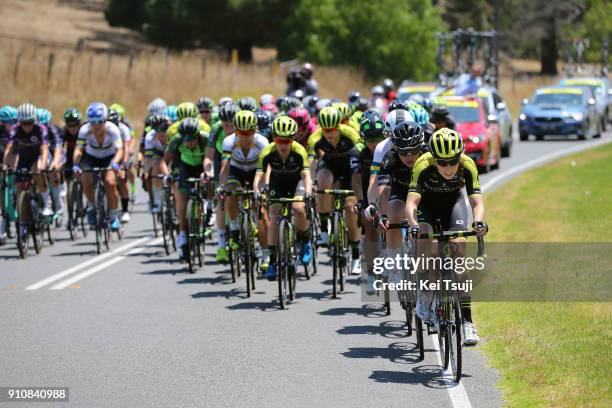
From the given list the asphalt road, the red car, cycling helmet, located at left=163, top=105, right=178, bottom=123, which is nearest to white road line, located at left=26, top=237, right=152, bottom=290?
the asphalt road

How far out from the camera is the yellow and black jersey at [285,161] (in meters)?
14.4

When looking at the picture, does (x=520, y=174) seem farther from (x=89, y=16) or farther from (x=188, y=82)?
(x=89, y=16)

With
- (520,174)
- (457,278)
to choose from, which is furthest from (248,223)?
(520,174)

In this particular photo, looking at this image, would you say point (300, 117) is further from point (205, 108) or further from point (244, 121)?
point (205, 108)

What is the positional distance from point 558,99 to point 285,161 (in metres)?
28.8

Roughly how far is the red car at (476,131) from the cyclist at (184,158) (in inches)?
526

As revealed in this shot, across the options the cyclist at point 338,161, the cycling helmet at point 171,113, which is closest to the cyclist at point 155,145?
the cycling helmet at point 171,113

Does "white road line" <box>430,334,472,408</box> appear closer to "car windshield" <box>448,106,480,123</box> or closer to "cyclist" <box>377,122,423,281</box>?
"cyclist" <box>377,122,423,281</box>

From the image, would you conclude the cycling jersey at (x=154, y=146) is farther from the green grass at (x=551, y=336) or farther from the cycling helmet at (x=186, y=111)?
the green grass at (x=551, y=336)

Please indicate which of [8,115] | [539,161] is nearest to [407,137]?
[8,115]

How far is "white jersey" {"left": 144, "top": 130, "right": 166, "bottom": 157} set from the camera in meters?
19.4

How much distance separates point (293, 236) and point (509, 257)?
4157 millimetres

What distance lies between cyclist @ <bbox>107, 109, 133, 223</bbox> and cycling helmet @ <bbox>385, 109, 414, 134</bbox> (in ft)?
24.9

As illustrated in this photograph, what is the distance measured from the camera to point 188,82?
4703 centimetres
